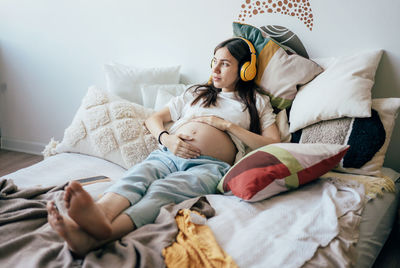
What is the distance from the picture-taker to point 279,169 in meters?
1.14

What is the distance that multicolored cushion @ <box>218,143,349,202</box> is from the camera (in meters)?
1.13

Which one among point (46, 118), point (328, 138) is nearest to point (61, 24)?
point (46, 118)

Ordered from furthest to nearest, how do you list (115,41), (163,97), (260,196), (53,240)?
(115,41), (163,97), (260,196), (53,240)

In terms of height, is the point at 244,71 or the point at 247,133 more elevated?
the point at 244,71

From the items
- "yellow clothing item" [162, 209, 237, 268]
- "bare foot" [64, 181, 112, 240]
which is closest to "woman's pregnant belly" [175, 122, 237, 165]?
"yellow clothing item" [162, 209, 237, 268]

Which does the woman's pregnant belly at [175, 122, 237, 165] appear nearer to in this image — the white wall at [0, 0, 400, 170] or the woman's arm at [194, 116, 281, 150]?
the woman's arm at [194, 116, 281, 150]

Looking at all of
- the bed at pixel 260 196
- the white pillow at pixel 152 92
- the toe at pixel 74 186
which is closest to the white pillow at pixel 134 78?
the white pillow at pixel 152 92

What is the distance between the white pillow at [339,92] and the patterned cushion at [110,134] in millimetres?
779

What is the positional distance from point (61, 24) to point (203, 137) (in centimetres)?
165

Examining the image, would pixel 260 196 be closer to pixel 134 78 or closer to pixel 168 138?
pixel 168 138

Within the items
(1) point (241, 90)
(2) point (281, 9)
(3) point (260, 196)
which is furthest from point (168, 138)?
(2) point (281, 9)

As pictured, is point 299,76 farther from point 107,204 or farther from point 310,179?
point 107,204

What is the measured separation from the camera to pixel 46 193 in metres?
1.22

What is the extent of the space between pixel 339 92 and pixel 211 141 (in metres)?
0.61
